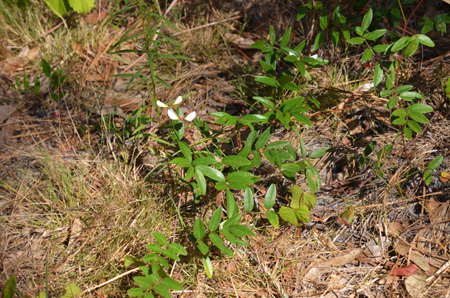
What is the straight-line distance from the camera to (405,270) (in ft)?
5.76

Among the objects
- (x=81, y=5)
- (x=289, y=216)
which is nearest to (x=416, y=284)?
(x=289, y=216)

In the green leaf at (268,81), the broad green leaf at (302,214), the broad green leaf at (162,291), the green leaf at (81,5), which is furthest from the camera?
the green leaf at (81,5)

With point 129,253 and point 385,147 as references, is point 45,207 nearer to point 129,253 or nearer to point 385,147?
point 129,253

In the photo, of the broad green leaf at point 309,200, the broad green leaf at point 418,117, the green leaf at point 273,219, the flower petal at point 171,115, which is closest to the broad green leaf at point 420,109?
the broad green leaf at point 418,117

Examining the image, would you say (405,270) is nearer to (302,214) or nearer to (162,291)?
(302,214)

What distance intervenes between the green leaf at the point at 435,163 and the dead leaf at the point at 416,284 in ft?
1.72

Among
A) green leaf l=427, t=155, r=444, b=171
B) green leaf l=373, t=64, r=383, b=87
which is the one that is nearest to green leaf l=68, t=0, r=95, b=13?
green leaf l=373, t=64, r=383, b=87

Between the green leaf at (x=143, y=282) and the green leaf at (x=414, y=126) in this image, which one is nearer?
the green leaf at (x=143, y=282)

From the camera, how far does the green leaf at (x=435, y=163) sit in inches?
72.7

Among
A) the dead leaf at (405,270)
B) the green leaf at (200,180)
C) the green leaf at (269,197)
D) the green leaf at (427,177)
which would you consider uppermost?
the green leaf at (200,180)

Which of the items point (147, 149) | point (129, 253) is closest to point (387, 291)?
point (129, 253)

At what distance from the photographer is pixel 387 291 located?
5.63 feet

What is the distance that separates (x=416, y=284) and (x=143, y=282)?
124 centimetres

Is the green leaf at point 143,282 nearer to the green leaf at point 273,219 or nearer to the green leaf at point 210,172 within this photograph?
the green leaf at point 210,172
